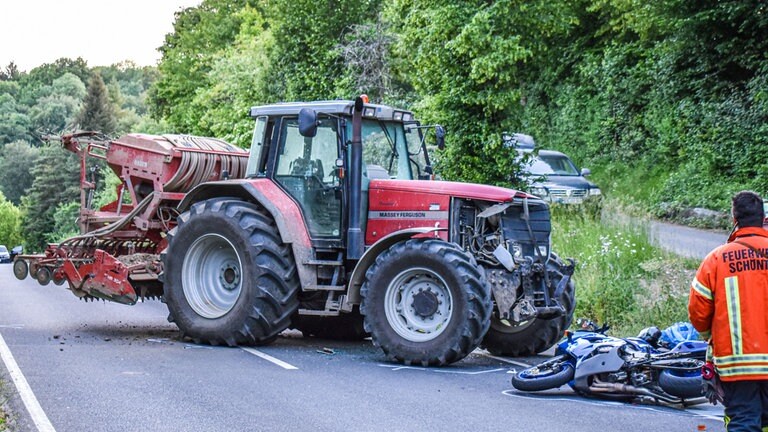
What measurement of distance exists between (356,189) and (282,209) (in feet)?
3.07

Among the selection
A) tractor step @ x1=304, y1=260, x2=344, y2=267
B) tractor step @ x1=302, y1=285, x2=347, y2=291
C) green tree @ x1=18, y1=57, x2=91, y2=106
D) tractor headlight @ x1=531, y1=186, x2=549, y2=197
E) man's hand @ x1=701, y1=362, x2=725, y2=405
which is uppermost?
green tree @ x1=18, y1=57, x2=91, y2=106

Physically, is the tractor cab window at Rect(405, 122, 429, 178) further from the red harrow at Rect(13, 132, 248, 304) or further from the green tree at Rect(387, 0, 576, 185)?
the green tree at Rect(387, 0, 576, 185)

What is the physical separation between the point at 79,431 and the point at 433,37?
600 inches

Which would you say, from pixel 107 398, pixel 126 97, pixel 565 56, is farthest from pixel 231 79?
pixel 126 97

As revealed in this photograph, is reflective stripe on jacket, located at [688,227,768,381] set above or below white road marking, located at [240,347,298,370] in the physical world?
above

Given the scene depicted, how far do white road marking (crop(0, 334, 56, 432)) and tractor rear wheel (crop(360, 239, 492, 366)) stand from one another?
3580 mm

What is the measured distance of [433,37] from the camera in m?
22.1

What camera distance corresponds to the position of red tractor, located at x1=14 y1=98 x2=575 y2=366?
38.6 ft

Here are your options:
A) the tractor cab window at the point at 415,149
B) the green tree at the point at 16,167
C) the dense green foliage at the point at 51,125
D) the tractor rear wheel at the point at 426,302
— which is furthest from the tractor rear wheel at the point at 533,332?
the green tree at the point at 16,167

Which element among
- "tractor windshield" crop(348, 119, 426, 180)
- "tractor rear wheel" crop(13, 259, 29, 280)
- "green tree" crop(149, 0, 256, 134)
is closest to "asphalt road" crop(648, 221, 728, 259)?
"tractor windshield" crop(348, 119, 426, 180)

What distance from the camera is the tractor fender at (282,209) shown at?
1298cm

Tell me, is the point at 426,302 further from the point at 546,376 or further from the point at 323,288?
the point at 546,376

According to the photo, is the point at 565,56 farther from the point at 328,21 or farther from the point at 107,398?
the point at 107,398

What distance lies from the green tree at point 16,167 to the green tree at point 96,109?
60.1ft
